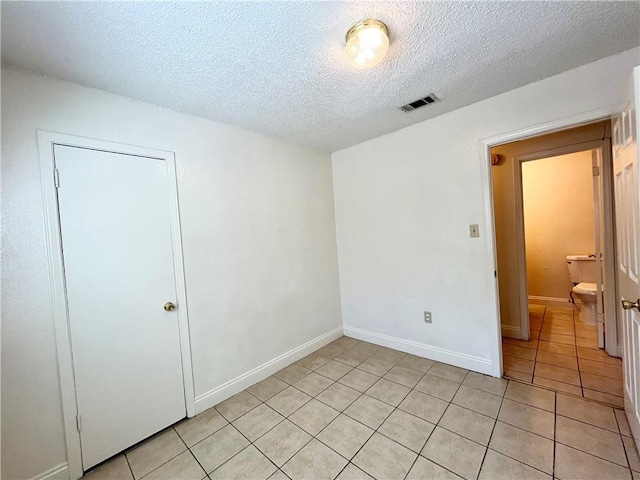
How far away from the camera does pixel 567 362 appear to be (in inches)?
95.4

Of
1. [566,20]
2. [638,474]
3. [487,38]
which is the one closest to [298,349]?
[638,474]

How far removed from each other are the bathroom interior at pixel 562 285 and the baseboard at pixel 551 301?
11 mm

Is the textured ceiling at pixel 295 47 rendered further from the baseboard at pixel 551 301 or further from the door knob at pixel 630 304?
the baseboard at pixel 551 301

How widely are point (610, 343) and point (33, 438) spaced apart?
450 cm

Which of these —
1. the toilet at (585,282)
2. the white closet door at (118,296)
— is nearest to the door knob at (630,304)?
the toilet at (585,282)

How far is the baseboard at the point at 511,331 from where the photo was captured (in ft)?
9.86

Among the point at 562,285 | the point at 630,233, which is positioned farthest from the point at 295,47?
the point at 562,285

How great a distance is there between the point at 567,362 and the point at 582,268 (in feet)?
6.13

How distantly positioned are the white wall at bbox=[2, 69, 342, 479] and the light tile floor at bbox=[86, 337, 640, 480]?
436mm

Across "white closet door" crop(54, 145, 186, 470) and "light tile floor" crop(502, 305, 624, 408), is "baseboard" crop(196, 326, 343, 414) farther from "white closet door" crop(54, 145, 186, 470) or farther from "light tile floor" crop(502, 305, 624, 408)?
"light tile floor" crop(502, 305, 624, 408)

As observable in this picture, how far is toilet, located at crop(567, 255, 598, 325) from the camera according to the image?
10.3ft

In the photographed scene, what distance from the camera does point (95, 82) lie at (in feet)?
5.32

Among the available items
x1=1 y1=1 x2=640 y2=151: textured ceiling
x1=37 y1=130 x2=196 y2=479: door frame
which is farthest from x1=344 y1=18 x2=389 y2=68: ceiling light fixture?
x1=37 y1=130 x2=196 y2=479: door frame

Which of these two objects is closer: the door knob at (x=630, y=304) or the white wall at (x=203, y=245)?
the door knob at (x=630, y=304)
